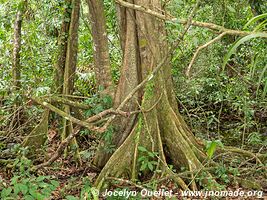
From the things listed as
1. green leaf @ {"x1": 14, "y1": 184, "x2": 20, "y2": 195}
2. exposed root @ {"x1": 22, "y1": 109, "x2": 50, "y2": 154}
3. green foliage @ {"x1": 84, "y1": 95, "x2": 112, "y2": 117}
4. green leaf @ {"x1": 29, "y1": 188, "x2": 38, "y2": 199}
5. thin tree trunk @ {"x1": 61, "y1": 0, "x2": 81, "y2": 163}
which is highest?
thin tree trunk @ {"x1": 61, "y1": 0, "x2": 81, "y2": 163}

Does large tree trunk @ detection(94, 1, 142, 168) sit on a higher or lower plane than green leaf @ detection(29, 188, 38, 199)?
higher

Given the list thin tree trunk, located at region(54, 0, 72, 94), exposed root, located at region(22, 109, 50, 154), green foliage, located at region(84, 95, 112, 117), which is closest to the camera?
green foliage, located at region(84, 95, 112, 117)


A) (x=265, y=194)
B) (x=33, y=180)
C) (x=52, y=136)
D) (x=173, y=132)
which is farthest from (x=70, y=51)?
(x=265, y=194)

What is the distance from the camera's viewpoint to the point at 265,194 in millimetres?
4344

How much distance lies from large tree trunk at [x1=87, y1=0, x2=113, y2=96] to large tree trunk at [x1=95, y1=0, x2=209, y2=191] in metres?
0.32

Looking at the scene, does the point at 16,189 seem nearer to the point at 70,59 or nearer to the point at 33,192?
the point at 33,192

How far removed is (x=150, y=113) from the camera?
472 cm

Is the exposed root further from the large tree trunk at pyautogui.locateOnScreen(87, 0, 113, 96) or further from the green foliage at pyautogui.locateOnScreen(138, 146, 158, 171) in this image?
the green foliage at pyautogui.locateOnScreen(138, 146, 158, 171)

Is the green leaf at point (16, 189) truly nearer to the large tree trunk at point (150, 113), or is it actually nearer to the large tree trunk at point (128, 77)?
the large tree trunk at point (150, 113)

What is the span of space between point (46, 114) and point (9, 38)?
2540mm

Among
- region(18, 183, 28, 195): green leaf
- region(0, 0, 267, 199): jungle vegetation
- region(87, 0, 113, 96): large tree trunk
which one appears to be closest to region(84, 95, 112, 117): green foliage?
region(0, 0, 267, 199): jungle vegetation

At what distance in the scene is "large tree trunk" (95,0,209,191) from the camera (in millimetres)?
4551

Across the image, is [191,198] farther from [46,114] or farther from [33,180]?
[46,114]

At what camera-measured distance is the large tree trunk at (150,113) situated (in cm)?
455
